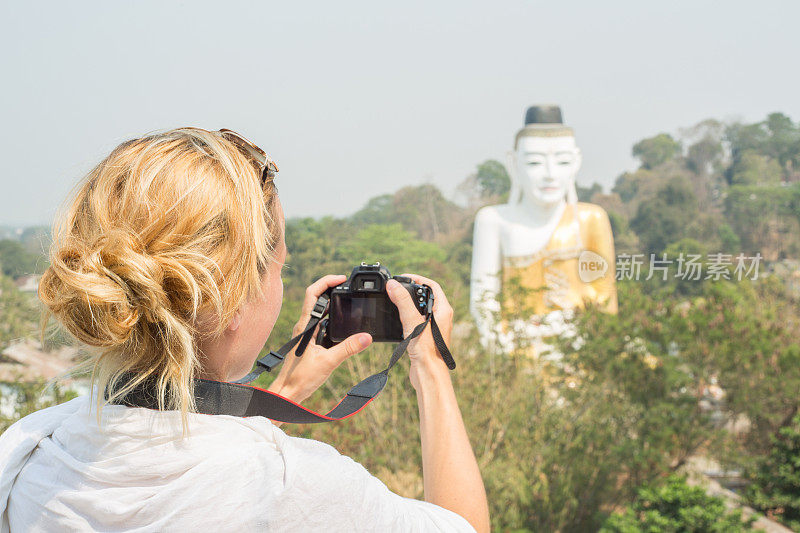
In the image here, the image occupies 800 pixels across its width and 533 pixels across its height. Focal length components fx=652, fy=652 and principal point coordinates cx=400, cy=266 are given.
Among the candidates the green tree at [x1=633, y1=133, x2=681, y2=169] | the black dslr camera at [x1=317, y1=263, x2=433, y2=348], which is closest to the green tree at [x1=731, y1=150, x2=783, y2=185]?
the green tree at [x1=633, y1=133, x2=681, y2=169]

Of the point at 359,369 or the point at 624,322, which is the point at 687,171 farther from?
the point at 359,369

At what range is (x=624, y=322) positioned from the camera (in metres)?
4.05

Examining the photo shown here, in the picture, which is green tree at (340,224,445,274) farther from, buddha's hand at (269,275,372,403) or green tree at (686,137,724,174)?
green tree at (686,137,724,174)

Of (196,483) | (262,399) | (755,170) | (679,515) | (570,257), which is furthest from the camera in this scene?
(755,170)

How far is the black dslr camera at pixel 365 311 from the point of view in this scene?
1093 mm

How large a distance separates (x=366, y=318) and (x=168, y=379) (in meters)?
0.52

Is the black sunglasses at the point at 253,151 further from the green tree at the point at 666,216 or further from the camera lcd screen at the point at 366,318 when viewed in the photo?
the green tree at the point at 666,216

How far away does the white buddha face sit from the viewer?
6.71 metres

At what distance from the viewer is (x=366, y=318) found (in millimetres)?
1103

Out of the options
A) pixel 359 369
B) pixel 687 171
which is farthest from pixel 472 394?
pixel 687 171

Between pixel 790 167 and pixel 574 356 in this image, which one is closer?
pixel 574 356

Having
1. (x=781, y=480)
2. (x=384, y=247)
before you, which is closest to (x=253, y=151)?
(x=781, y=480)

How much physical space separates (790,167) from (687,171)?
122 inches

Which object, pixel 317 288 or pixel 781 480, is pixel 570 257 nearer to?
pixel 781 480
